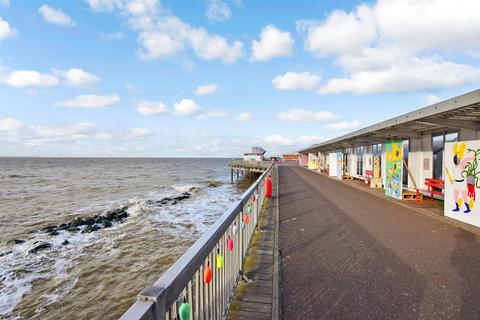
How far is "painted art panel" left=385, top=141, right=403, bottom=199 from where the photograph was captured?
11652 millimetres

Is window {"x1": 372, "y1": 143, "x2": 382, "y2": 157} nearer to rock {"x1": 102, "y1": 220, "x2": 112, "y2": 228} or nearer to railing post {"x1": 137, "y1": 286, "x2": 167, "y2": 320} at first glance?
rock {"x1": 102, "y1": 220, "x2": 112, "y2": 228}

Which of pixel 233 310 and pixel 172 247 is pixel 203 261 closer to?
pixel 233 310

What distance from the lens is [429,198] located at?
1187 cm

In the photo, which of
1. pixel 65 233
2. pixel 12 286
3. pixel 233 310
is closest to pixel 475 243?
pixel 233 310

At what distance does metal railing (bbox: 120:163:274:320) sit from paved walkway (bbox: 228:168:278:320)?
0.14 metres

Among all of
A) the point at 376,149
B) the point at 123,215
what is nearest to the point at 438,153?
the point at 376,149

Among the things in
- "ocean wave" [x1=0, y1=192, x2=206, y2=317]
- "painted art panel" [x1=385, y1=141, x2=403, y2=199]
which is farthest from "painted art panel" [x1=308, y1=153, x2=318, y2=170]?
"ocean wave" [x1=0, y1=192, x2=206, y2=317]

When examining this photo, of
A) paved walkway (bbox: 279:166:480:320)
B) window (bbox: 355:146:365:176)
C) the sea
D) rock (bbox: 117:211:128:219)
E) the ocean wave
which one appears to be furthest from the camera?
window (bbox: 355:146:365:176)

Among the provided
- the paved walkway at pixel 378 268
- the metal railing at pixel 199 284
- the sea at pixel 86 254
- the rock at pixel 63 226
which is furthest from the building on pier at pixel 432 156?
the rock at pixel 63 226

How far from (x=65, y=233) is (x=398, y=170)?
49.4 feet

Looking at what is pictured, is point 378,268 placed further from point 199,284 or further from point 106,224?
point 106,224

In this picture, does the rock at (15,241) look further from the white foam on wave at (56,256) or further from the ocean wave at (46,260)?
the white foam on wave at (56,256)

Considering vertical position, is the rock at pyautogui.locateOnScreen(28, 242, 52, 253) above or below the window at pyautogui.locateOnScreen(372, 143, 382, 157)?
below

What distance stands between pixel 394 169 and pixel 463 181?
15.1 ft
